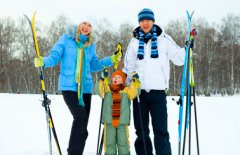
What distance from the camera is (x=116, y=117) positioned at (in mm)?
4293

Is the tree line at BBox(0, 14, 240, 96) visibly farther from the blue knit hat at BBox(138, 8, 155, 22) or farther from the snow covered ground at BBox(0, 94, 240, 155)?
the blue knit hat at BBox(138, 8, 155, 22)

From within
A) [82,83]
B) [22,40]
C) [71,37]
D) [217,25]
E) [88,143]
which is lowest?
[88,143]

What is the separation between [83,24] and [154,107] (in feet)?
4.74

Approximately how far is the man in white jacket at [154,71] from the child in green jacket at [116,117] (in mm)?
237

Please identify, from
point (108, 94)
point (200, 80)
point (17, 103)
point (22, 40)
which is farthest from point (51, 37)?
point (108, 94)

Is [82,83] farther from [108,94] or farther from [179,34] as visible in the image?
[179,34]

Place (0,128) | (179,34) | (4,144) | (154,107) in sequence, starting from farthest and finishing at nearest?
1. (179,34)
2. (0,128)
3. (4,144)
4. (154,107)

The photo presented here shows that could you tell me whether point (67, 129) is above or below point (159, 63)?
below

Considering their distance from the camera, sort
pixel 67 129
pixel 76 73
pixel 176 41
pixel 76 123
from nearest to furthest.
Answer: pixel 76 123 → pixel 76 73 → pixel 67 129 → pixel 176 41

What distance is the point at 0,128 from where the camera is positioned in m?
7.23

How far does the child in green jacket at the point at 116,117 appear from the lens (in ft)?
14.0

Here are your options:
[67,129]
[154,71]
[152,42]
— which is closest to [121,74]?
[154,71]

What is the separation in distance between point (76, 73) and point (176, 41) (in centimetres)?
3335

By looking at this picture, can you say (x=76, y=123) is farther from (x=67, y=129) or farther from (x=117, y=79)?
(x=67, y=129)
